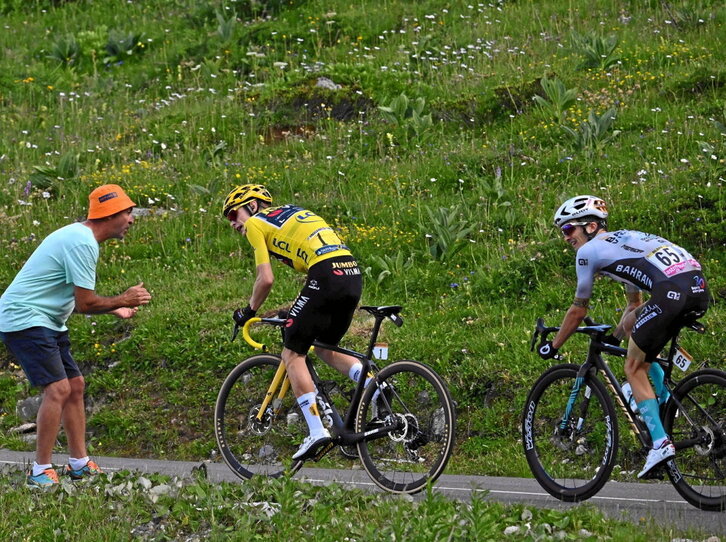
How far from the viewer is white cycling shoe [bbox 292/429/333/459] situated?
8.37 metres

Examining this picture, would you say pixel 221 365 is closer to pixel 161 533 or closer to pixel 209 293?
pixel 209 293

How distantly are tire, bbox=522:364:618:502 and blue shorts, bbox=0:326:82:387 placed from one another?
357 centimetres

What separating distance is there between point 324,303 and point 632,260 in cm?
229

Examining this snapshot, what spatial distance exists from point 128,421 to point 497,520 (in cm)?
627

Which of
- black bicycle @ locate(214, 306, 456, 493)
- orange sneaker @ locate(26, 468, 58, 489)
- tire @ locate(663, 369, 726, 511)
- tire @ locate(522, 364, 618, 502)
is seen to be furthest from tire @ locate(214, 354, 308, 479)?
tire @ locate(663, 369, 726, 511)

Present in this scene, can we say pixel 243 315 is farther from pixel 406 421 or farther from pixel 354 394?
pixel 406 421

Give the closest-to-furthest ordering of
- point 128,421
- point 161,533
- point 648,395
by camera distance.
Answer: point 161,533, point 648,395, point 128,421

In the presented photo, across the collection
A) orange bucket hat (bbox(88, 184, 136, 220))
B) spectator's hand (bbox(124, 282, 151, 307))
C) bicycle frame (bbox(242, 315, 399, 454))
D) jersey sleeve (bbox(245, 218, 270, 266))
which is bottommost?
bicycle frame (bbox(242, 315, 399, 454))

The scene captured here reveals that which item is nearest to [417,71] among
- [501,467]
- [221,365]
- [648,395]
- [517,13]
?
[517,13]

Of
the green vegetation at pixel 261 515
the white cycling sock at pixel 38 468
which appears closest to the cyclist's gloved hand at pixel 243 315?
the green vegetation at pixel 261 515

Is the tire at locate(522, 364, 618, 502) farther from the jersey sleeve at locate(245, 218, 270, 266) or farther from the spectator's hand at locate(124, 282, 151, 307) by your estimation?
the spectator's hand at locate(124, 282, 151, 307)

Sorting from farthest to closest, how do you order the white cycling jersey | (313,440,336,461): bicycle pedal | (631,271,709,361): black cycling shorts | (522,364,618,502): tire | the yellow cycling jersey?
the yellow cycling jersey, (313,440,336,461): bicycle pedal, (522,364,618,502): tire, the white cycling jersey, (631,271,709,361): black cycling shorts

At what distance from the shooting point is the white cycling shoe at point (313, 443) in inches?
329

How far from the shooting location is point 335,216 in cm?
1498
